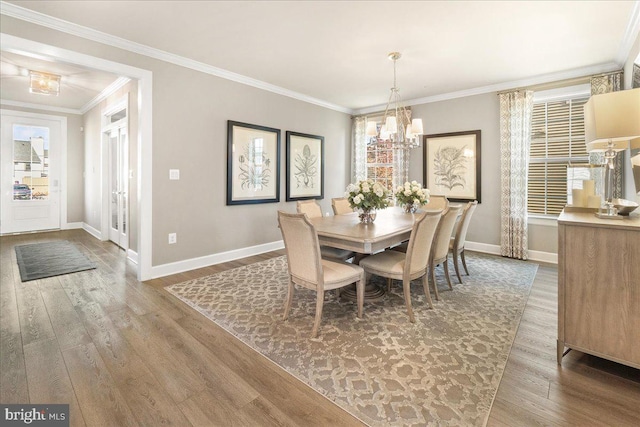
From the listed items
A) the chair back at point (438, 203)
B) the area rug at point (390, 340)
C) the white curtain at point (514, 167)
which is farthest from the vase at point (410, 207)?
the white curtain at point (514, 167)

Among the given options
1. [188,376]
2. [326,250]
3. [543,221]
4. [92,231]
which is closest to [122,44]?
[326,250]

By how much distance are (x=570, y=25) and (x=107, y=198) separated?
7.15 m

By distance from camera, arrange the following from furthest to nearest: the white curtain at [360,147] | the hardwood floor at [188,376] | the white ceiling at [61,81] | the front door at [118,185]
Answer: the white curtain at [360,147] < the front door at [118,185] < the white ceiling at [61,81] < the hardwood floor at [188,376]

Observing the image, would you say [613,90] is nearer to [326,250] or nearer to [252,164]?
[326,250]

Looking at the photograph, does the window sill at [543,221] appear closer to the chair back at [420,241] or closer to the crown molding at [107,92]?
the chair back at [420,241]

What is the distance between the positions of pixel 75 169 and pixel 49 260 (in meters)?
3.45

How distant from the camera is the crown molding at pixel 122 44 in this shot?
8.72 ft

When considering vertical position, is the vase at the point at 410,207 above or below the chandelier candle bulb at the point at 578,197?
below

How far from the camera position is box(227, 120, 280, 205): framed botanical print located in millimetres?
4387

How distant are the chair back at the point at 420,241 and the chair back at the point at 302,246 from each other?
31.5 inches

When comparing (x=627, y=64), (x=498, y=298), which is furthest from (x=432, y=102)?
(x=498, y=298)

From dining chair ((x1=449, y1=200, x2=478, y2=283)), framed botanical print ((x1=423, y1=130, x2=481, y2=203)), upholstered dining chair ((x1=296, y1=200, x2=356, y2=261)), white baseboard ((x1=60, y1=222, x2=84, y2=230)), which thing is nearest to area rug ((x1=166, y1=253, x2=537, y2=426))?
dining chair ((x1=449, y1=200, x2=478, y2=283))

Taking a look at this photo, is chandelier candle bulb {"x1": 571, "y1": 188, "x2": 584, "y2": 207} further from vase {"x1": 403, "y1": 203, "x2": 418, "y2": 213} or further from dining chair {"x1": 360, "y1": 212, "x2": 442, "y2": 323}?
vase {"x1": 403, "y1": 203, "x2": 418, "y2": 213}

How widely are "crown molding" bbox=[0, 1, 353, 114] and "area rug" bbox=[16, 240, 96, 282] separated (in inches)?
109
